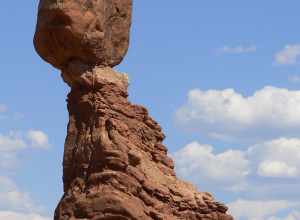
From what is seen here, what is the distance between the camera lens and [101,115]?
33500mm

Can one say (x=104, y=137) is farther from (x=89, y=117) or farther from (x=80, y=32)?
(x=80, y=32)

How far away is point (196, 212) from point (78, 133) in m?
4.50

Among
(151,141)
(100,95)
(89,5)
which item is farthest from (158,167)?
(89,5)

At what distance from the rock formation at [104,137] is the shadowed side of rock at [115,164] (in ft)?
0.10

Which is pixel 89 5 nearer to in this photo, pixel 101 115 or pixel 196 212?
pixel 101 115

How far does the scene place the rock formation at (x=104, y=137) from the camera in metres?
32.2

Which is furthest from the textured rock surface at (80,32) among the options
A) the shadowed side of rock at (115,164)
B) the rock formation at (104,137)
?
the shadowed side of rock at (115,164)

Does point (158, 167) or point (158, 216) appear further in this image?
point (158, 167)

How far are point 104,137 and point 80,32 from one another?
3598 millimetres

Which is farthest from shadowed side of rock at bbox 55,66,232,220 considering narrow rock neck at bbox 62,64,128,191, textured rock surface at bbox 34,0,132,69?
textured rock surface at bbox 34,0,132,69

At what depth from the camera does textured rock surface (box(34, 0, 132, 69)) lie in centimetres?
3391

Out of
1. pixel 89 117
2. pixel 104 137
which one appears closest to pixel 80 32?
pixel 89 117

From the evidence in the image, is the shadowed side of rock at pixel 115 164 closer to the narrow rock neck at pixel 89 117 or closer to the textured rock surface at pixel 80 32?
the narrow rock neck at pixel 89 117

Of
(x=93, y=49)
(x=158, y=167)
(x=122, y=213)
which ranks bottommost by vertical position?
(x=122, y=213)
